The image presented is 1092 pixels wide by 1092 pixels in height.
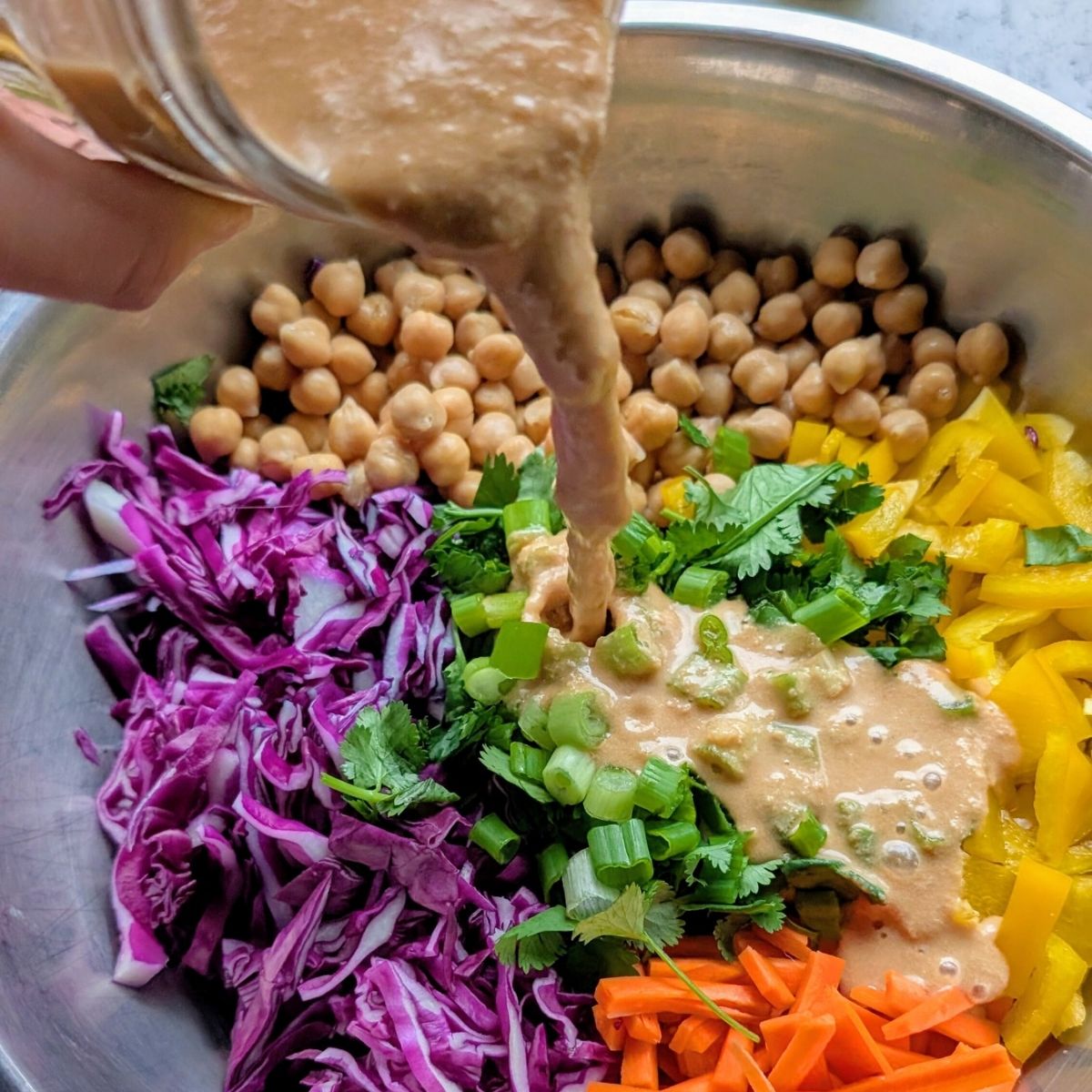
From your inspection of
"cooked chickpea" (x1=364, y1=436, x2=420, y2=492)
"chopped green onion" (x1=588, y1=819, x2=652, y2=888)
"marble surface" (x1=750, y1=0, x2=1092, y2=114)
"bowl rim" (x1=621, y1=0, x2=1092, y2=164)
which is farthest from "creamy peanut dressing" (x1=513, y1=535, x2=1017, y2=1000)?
"marble surface" (x1=750, y1=0, x2=1092, y2=114)

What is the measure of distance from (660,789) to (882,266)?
1209mm

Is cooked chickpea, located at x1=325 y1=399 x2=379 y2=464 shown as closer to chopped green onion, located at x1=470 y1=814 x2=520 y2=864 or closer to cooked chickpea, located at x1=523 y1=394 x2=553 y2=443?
cooked chickpea, located at x1=523 y1=394 x2=553 y2=443

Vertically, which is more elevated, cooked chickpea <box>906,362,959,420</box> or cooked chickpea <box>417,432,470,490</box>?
cooked chickpea <box>906,362,959,420</box>

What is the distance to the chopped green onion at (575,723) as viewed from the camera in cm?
174

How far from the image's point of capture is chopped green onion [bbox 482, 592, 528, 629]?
6.29 feet

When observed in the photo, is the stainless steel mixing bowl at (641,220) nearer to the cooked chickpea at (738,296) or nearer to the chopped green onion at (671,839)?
the cooked chickpea at (738,296)

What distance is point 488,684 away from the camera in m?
1.84

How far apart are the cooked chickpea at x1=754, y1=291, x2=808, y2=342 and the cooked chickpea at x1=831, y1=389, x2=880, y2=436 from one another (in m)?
0.20

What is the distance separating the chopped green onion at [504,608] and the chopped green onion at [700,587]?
0.29 meters

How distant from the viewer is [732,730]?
5.80ft

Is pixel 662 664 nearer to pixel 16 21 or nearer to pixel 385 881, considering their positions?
pixel 385 881

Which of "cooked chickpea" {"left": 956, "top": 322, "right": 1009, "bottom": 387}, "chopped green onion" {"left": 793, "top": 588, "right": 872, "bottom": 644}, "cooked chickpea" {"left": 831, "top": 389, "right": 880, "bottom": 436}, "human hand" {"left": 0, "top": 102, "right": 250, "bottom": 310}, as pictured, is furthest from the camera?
"cooked chickpea" {"left": 831, "top": 389, "right": 880, "bottom": 436}

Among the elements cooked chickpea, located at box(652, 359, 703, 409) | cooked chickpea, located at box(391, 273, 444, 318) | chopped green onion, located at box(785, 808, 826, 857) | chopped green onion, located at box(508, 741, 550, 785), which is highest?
cooked chickpea, located at box(391, 273, 444, 318)

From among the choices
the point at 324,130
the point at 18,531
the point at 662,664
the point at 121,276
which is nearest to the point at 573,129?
the point at 324,130
